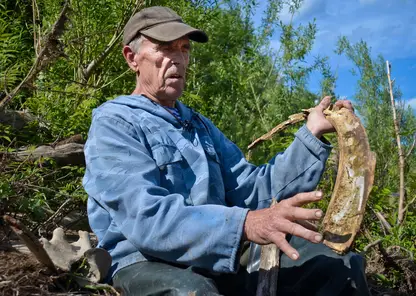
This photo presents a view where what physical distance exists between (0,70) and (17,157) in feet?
3.76

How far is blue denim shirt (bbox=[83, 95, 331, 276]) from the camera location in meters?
2.34

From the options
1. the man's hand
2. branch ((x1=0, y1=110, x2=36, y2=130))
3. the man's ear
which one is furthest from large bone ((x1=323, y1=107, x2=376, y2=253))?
branch ((x1=0, y1=110, x2=36, y2=130))

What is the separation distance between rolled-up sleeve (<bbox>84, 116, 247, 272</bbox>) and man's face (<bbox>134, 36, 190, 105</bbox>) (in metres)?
0.51

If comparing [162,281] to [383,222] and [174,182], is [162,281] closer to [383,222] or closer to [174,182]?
[174,182]

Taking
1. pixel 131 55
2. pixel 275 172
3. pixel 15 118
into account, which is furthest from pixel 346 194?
pixel 15 118

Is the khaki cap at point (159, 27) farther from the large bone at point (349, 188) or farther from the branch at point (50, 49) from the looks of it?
the branch at point (50, 49)

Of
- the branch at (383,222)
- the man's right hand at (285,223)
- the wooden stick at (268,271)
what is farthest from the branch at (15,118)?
the man's right hand at (285,223)

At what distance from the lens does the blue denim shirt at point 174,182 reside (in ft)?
7.67

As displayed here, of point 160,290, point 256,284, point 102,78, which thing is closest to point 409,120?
point 102,78

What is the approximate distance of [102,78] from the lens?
684cm

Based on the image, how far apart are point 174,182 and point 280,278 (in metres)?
0.60

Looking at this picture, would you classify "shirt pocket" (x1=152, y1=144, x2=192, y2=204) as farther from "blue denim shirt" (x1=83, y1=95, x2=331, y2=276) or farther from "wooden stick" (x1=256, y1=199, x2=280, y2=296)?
"wooden stick" (x1=256, y1=199, x2=280, y2=296)

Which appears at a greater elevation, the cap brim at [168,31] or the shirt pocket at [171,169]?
the cap brim at [168,31]

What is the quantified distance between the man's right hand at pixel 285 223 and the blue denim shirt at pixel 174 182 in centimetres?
9
